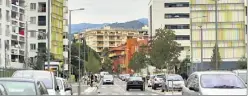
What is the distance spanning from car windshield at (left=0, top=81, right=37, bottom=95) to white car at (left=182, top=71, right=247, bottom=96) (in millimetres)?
5727

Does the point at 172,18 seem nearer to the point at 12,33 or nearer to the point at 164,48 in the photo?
the point at 12,33

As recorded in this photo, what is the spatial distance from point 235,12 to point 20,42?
129 ft

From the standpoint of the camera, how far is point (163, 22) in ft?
437

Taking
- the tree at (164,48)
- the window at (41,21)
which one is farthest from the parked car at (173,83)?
the window at (41,21)

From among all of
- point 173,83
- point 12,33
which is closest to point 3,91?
point 173,83

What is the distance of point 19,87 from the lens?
53.2ft

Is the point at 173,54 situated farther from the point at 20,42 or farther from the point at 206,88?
the point at 206,88

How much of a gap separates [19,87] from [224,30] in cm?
9575

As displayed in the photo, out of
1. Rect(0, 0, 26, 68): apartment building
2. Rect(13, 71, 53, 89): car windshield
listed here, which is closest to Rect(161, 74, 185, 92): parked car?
Rect(13, 71, 53, 89): car windshield

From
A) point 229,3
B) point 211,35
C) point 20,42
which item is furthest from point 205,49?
point 20,42

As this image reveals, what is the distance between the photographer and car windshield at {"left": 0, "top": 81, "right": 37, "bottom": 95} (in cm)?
1561

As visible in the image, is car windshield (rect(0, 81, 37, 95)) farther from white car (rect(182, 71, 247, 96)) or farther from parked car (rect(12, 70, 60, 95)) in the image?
white car (rect(182, 71, 247, 96))

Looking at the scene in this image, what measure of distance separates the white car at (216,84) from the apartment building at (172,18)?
111 metres

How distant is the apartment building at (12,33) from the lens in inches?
3319
